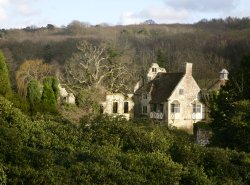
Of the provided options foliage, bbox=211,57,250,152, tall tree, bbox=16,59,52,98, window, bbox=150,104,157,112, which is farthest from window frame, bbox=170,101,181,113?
tall tree, bbox=16,59,52,98

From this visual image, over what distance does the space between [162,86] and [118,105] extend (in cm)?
425

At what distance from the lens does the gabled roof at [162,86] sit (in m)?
40.0

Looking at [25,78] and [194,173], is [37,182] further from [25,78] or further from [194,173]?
[25,78]

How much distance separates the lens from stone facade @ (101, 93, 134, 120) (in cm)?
3929

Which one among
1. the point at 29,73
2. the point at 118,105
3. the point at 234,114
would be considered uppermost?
the point at 29,73

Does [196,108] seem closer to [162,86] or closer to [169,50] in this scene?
[162,86]

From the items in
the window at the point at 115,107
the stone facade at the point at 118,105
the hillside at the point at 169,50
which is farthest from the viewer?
the hillside at the point at 169,50

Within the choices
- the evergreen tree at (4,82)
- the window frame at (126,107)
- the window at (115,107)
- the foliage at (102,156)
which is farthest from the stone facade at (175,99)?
the foliage at (102,156)

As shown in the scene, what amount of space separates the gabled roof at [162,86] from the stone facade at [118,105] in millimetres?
1854

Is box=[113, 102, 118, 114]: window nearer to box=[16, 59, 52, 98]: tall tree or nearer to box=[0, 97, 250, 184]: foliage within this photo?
box=[16, 59, 52, 98]: tall tree

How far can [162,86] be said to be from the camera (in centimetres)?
4122

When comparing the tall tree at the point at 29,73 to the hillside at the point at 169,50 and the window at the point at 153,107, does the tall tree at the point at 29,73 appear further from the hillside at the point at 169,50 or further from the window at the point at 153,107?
the window at the point at 153,107

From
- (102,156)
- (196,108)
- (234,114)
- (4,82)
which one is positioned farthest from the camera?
(196,108)

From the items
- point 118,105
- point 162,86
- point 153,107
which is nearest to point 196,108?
point 162,86
